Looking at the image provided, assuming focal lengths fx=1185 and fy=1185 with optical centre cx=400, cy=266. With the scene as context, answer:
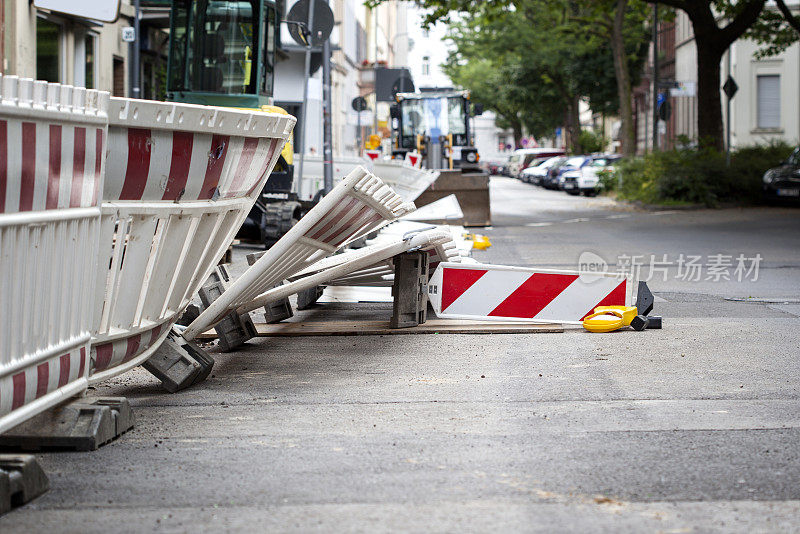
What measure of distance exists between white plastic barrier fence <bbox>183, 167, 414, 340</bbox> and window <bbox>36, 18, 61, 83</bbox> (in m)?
15.2

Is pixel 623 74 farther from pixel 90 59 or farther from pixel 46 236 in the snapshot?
pixel 46 236

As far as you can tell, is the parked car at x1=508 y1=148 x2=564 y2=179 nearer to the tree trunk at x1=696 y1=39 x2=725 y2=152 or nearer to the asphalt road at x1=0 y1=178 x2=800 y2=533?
the tree trunk at x1=696 y1=39 x2=725 y2=152

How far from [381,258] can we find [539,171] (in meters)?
49.7

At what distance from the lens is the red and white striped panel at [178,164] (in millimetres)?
4656

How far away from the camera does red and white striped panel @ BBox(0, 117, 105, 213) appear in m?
3.61

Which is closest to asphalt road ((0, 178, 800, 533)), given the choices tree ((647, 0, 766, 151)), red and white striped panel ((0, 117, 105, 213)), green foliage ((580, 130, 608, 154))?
red and white striped panel ((0, 117, 105, 213))

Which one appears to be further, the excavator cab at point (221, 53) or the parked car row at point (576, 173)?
the parked car row at point (576, 173)

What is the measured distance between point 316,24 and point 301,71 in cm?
2589

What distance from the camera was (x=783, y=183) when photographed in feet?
90.1

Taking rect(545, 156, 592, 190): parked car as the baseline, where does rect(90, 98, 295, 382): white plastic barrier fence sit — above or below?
below

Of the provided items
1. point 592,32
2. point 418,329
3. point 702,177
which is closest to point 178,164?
point 418,329

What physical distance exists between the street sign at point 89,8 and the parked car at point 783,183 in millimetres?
23278

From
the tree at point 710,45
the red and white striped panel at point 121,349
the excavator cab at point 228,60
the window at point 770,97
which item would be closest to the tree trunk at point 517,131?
the window at point 770,97

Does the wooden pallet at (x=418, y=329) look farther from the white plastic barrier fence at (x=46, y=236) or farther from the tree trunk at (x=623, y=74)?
the tree trunk at (x=623, y=74)
